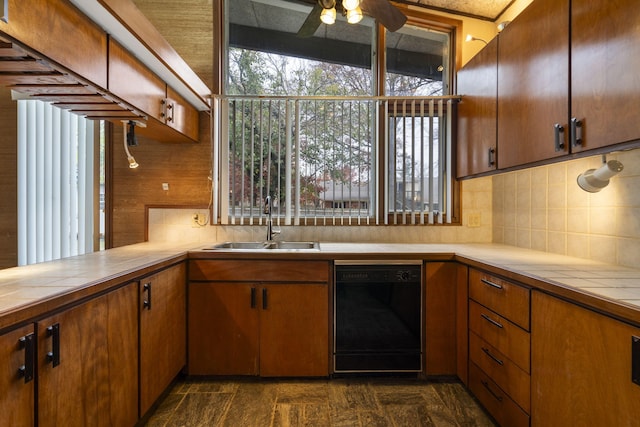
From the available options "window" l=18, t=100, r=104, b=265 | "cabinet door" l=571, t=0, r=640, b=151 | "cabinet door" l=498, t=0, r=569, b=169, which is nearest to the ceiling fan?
"cabinet door" l=498, t=0, r=569, b=169

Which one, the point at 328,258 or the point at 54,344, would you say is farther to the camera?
the point at 328,258

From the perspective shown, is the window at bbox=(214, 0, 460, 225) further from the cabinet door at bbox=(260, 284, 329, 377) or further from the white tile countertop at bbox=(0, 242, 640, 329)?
the cabinet door at bbox=(260, 284, 329, 377)

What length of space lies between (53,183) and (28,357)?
221cm

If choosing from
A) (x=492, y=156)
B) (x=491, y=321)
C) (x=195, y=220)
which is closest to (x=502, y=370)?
(x=491, y=321)

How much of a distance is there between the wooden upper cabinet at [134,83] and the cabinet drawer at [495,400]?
7.76 ft

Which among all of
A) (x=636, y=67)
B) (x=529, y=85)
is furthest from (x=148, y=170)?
(x=636, y=67)

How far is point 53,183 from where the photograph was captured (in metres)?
2.67

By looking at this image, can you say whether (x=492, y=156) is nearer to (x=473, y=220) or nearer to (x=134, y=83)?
(x=473, y=220)

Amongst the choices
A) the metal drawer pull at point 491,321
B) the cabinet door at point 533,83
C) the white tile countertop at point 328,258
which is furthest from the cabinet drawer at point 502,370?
the cabinet door at point 533,83

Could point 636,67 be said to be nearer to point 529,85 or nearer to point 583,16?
point 583,16

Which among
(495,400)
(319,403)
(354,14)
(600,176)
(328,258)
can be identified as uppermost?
(354,14)

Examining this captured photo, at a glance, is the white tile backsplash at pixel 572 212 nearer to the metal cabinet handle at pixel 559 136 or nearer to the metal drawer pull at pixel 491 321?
the metal cabinet handle at pixel 559 136

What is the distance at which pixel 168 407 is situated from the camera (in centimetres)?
191

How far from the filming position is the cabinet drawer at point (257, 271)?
2.15 meters
